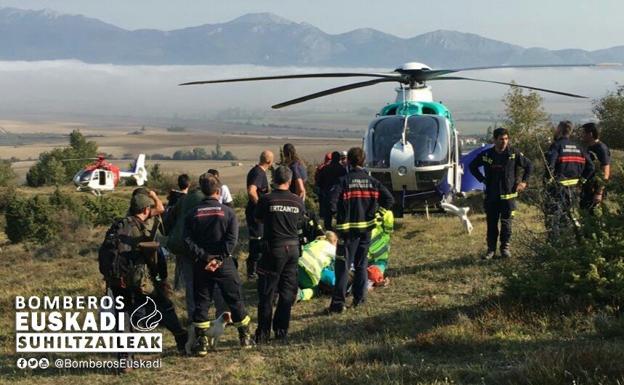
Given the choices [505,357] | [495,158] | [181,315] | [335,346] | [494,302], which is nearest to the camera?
[505,357]

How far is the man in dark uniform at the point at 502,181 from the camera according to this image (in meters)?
9.66

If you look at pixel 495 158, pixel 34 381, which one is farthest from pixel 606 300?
pixel 34 381

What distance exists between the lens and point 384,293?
8.78 m

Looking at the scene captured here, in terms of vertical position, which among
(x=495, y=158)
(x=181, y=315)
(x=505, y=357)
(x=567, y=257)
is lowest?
(x=181, y=315)

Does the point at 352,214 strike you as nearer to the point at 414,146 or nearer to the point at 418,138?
the point at 414,146

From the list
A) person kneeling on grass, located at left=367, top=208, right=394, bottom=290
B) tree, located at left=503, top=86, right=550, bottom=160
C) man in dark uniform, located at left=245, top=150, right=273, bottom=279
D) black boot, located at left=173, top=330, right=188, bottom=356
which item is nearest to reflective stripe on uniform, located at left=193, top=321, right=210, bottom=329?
black boot, located at left=173, top=330, right=188, bottom=356

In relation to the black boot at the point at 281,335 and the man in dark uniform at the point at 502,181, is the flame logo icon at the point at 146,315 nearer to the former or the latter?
the black boot at the point at 281,335

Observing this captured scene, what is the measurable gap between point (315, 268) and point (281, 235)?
199 centimetres

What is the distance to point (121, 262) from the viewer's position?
237 inches

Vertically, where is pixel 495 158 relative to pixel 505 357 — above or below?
above

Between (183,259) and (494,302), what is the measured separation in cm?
356

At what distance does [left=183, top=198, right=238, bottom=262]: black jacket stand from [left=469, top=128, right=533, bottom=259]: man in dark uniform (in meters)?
4.67

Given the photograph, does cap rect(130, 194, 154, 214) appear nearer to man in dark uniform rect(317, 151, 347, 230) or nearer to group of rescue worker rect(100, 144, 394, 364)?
group of rescue worker rect(100, 144, 394, 364)

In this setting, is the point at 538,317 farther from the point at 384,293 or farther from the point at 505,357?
the point at 384,293
